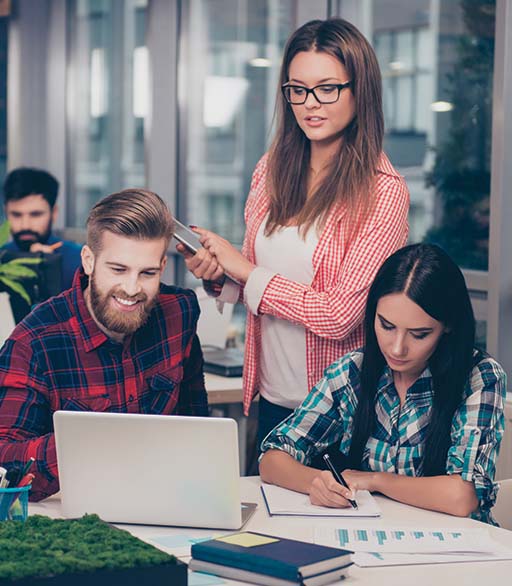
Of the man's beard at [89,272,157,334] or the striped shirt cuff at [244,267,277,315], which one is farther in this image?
the striped shirt cuff at [244,267,277,315]

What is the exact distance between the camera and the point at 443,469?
2211mm

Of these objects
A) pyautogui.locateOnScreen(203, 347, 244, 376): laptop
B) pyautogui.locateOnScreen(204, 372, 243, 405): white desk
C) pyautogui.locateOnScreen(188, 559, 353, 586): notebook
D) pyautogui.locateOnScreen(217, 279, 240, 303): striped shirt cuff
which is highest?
pyautogui.locateOnScreen(217, 279, 240, 303): striped shirt cuff

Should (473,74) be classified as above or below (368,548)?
above

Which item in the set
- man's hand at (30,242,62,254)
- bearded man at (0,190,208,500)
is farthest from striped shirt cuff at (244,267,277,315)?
man's hand at (30,242,62,254)

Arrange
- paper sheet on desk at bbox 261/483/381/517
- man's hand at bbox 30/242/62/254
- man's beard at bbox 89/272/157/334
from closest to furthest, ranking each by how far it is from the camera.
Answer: paper sheet on desk at bbox 261/483/381/517 < man's beard at bbox 89/272/157/334 < man's hand at bbox 30/242/62/254

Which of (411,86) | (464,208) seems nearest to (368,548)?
(464,208)

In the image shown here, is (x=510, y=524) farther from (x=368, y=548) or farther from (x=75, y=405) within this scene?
(x=75, y=405)

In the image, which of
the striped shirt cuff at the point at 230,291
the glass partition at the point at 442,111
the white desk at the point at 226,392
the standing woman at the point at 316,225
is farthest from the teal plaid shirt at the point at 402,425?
the glass partition at the point at 442,111

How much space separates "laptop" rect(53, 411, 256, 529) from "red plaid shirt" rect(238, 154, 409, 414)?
2.27 feet

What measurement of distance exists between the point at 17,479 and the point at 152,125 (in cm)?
387

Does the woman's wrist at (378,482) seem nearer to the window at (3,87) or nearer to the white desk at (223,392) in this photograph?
the white desk at (223,392)

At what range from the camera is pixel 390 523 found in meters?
2.00

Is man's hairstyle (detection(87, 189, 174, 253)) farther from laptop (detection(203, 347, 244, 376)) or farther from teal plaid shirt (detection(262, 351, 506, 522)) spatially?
laptop (detection(203, 347, 244, 376))

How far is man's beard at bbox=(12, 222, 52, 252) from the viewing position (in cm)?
471
